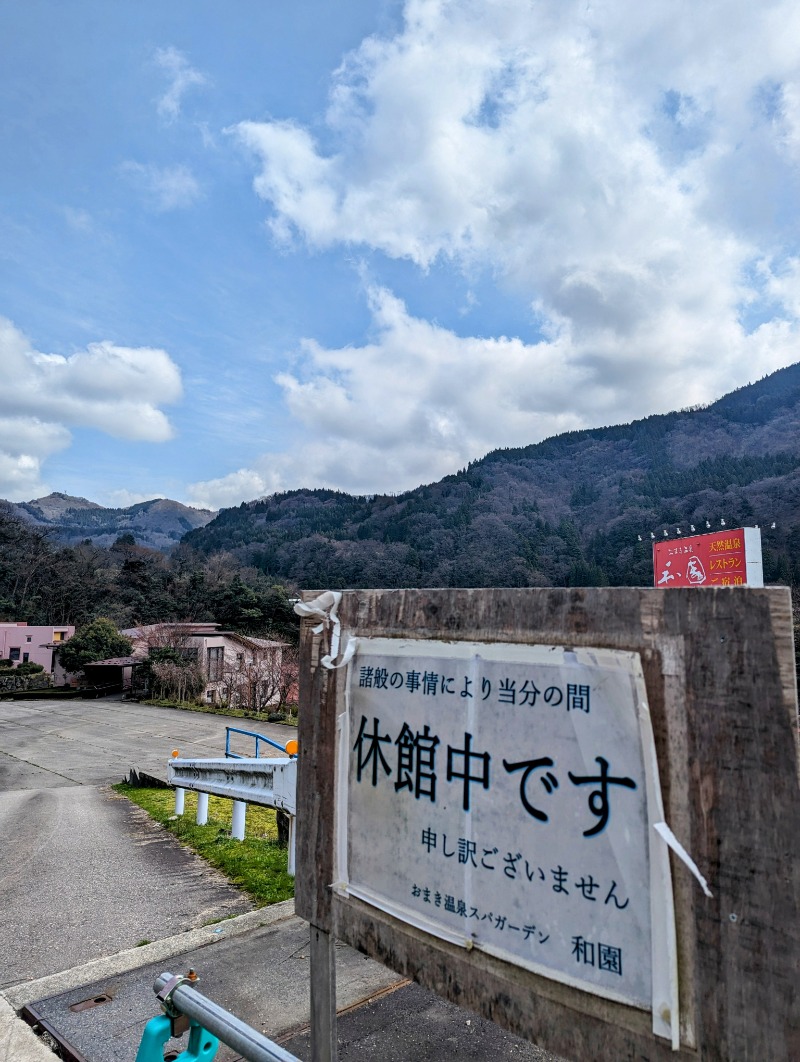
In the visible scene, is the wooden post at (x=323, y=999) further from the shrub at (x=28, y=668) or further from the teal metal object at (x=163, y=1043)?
the shrub at (x=28, y=668)

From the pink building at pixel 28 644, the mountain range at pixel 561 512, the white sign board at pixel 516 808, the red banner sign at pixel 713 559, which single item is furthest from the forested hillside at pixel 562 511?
the white sign board at pixel 516 808

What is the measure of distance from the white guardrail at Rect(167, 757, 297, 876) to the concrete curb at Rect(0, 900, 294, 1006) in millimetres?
497

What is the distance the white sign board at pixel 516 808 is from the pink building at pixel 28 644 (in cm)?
4031

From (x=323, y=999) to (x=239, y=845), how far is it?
441cm

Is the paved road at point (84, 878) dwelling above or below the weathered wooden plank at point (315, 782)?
below

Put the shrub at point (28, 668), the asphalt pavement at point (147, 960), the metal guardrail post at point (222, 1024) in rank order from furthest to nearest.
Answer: the shrub at point (28, 668) < the asphalt pavement at point (147, 960) < the metal guardrail post at point (222, 1024)

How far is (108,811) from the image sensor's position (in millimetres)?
8312

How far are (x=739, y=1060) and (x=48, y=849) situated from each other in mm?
7030

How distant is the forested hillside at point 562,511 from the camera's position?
176 feet

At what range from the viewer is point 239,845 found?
19.0 ft

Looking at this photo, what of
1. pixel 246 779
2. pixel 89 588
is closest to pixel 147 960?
pixel 246 779

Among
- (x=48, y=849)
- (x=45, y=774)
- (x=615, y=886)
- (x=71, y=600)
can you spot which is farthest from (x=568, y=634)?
(x=71, y=600)

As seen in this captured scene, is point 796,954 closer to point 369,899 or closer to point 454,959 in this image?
point 454,959

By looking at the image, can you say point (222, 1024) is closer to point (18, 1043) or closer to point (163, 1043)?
point (163, 1043)
